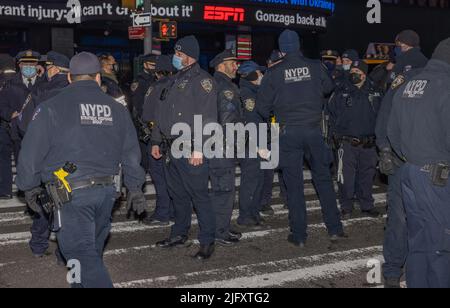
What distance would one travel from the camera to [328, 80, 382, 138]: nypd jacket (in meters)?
8.92

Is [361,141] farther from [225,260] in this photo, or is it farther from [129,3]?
[129,3]

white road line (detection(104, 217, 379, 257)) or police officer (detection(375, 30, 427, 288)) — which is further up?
police officer (detection(375, 30, 427, 288))

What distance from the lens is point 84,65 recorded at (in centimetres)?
493

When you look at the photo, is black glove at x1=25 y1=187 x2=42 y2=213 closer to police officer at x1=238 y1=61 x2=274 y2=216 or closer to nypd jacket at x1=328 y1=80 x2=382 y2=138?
police officer at x1=238 y1=61 x2=274 y2=216

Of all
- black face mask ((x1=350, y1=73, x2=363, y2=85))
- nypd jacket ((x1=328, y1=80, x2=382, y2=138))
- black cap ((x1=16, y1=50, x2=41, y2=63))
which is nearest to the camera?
black face mask ((x1=350, y1=73, x2=363, y2=85))

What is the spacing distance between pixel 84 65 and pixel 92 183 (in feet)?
3.14

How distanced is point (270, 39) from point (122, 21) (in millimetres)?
6480

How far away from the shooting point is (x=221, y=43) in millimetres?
24734

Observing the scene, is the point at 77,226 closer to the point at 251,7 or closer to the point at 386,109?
the point at 386,109

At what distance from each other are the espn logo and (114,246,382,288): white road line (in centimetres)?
1569

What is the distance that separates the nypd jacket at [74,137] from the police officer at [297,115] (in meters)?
2.81

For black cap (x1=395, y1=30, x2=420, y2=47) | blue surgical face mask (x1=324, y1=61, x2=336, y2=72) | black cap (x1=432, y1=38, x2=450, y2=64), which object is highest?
black cap (x1=395, y1=30, x2=420, y2=47)

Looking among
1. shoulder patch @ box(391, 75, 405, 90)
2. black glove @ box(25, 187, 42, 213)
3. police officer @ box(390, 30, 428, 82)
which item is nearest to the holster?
shoulder patch @ box(391, 75, 405, 90)

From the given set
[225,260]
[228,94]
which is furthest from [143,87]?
[225,260]
